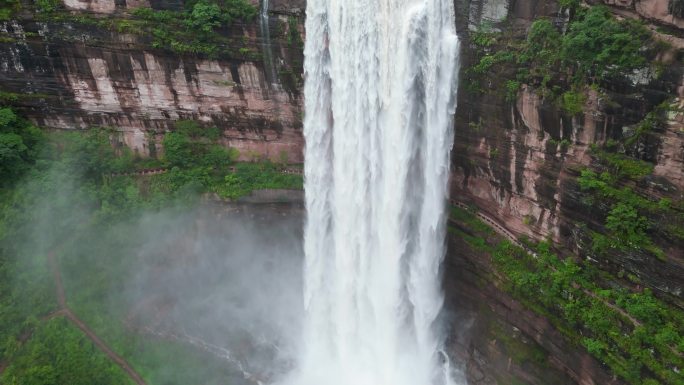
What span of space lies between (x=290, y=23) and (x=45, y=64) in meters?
10.5

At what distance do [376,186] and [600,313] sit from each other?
8488mm

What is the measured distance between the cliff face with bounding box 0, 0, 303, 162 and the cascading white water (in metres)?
1.84

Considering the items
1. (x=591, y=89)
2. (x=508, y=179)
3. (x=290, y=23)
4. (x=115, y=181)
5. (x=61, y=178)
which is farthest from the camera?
(x=115, y=181)

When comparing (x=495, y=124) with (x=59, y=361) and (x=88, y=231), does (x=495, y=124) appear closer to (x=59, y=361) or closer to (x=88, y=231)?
(x=88, y=231)

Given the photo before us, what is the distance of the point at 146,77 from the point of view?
21.0m

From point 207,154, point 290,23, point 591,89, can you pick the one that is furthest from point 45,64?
point 591,89

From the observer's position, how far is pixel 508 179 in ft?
55.8

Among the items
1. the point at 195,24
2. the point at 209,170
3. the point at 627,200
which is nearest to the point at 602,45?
the point at 627,200

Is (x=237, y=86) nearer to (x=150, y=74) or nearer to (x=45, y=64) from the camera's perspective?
(x=150, y=74)

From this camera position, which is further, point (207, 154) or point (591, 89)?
point (207, 154)

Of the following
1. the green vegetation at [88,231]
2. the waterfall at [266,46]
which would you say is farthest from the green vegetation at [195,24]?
the green vegetation at [88,231]

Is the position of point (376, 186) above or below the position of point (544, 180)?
below

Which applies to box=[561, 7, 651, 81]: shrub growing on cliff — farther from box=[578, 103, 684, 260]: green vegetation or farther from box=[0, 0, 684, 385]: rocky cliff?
box=[578, 103, 684, 260]: green vegetation

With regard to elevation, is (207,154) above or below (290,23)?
below
